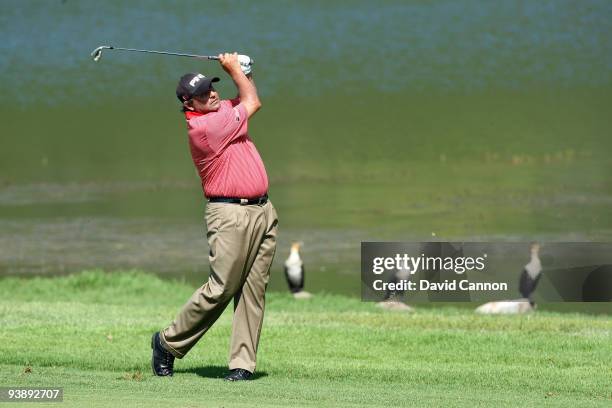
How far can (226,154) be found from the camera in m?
8.46

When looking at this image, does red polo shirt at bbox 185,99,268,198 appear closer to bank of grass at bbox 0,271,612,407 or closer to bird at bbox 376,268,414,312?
bank of grass at bbox 0,271,612,407

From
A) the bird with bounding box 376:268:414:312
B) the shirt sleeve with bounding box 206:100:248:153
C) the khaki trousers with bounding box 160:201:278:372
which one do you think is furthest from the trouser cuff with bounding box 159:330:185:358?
the bird with bounding box 376:268:414:312

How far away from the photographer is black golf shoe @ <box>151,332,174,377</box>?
8805 mm

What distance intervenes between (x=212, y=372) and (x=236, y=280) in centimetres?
88

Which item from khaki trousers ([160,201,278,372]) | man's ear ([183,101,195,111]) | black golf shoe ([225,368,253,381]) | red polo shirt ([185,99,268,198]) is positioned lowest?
black golf shoe ([225,368,253,381])

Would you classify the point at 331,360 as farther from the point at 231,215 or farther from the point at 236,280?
the point at 231,215

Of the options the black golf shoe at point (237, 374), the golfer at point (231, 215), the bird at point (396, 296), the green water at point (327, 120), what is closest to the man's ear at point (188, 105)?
the golfer at point (231, 215)

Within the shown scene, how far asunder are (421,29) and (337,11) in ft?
8.78

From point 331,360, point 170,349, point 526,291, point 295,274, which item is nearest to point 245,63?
point 170,349

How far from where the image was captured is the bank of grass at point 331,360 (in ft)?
26.8

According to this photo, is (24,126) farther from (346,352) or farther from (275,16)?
(346,352)

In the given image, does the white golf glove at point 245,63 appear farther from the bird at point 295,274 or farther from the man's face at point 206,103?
the bird at point 295,274

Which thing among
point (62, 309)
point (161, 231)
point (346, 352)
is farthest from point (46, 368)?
point (161, 231)

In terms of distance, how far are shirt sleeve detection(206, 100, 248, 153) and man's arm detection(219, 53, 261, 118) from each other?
0.12 metres
